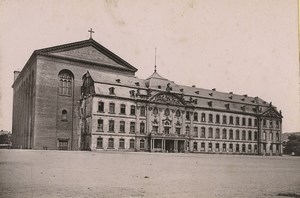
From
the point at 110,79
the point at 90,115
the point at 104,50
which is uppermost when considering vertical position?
the point at 104,50

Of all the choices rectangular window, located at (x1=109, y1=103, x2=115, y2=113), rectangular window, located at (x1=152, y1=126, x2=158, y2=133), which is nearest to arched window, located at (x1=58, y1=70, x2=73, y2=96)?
rectangular window, located at (x1=109, y1=103, x2=115, y2=113)

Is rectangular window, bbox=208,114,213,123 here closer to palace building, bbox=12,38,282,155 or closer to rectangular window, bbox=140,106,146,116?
palace building, bbox=12,38,282,155

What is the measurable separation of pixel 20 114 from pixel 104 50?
1514 cm

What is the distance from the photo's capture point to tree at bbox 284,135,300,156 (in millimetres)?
53500

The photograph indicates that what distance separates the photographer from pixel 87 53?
42.9m

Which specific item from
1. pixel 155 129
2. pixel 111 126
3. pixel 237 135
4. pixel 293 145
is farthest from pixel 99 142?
pixel 293 145

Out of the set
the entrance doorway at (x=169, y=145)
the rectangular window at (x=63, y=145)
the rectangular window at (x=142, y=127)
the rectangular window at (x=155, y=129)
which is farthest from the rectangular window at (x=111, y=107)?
the entrance doorway at (x=169, y=145)

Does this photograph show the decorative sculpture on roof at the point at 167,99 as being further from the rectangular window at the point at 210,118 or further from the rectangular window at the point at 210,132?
the rectangular window at the point at 210,132

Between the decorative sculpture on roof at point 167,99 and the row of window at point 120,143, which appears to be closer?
the row of window at point 120,143

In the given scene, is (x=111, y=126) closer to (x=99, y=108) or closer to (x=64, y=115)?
(x=99, y=108)

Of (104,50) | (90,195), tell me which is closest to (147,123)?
(104,50)

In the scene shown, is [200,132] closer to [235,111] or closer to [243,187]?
[235,111]

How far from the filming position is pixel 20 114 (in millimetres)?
47125

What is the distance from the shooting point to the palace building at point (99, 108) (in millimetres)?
40094
